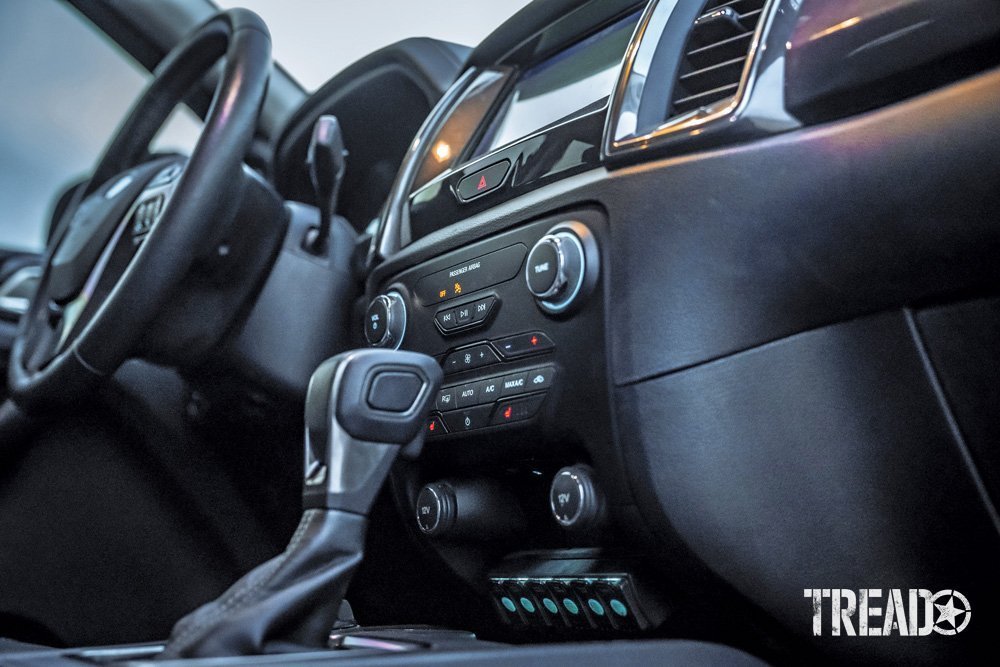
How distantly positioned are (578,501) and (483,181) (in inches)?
15.2

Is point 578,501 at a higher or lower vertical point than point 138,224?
lower

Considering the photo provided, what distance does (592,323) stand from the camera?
0.86 metres

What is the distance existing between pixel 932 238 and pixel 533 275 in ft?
1.12

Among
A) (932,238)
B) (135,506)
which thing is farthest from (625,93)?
(135,506)

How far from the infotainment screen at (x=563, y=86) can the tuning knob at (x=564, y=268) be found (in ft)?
0.60

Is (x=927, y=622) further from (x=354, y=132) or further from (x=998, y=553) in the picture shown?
(x=354, y=132)

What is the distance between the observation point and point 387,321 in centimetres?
115

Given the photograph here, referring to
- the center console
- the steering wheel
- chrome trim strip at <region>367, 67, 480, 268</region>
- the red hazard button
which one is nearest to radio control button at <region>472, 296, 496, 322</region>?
the center console

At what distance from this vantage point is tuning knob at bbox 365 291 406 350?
45.0 inches

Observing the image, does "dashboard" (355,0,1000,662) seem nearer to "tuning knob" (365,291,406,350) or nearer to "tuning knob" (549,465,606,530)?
"tuning knob" (549,465,606,530)

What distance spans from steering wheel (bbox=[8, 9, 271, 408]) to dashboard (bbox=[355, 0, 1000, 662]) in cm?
43

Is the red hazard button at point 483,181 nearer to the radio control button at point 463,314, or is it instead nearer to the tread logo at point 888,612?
the radio control button at point 463,314

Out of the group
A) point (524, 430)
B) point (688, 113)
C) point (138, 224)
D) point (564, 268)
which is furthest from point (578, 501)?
point (138, 224)

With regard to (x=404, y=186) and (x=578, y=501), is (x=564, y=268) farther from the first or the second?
(x=404, y=186)
